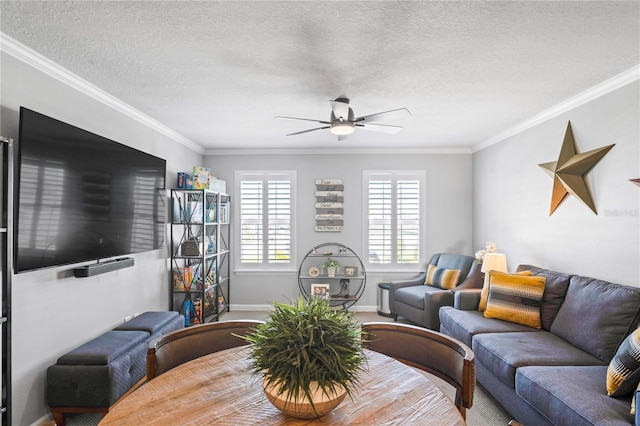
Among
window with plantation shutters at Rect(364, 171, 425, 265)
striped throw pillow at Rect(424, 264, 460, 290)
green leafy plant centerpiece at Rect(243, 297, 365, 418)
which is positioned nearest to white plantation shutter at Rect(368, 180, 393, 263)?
window with plantation shutters at Rect(364, 171, 425, 265)

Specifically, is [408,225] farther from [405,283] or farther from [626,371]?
[626,371]

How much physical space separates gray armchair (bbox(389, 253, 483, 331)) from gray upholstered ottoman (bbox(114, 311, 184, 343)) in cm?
273

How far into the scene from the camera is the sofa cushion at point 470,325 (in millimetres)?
2968

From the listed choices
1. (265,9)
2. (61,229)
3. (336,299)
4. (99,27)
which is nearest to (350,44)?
(265,9)

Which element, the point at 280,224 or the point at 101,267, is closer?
the point at 101,267

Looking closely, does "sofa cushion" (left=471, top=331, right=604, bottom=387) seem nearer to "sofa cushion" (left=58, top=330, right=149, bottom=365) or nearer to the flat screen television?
"sofa cushion" (left=58, top=330, right=149, bottom=365)

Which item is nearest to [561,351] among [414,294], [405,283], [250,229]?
[414,294]

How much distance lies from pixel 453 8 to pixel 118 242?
9.93 ft

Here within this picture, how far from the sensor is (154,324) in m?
3.15

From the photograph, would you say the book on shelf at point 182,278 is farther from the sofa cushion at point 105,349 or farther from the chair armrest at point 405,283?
the chair armrest at point 405,283

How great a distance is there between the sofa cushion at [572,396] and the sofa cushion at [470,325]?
0.72 m

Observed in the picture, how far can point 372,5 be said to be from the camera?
1.80 metres

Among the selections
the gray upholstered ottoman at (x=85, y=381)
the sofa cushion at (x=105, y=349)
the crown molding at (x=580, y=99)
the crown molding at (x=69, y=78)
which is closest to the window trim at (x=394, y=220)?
the crown molding at (x=580, y=99)

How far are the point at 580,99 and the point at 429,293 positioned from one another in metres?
2.45
